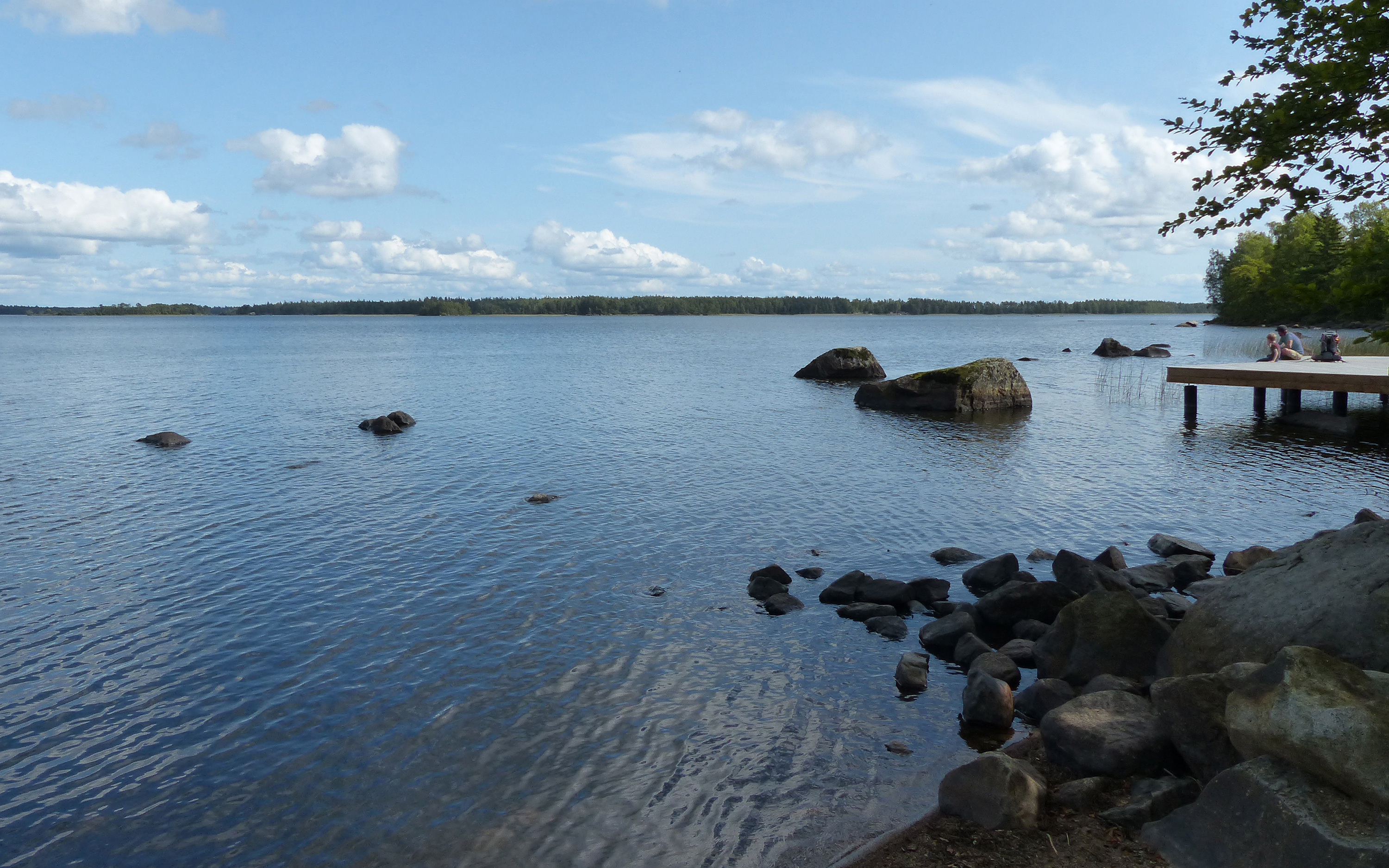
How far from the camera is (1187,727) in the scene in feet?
28.3

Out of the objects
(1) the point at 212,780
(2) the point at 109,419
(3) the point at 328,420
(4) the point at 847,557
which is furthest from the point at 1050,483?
(2) the point at 109,419

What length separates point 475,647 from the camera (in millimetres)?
13477

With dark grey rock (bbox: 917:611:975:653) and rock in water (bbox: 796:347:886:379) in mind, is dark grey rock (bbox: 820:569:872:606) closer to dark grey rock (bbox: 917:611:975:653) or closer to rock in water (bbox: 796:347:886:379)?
dark grey rock (bbox: 917:611:975:653)

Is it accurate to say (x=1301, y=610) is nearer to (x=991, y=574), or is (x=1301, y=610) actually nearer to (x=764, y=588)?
(x=991, y=574)

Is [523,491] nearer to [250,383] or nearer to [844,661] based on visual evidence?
[844,661]

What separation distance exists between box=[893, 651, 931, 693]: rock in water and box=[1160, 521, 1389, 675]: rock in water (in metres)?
3.03

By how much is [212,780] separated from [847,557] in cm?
1218

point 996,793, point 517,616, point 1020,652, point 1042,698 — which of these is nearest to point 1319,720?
point 996,793

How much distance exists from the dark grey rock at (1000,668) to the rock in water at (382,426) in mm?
30575

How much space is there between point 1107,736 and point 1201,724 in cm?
93

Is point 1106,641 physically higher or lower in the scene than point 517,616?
higher

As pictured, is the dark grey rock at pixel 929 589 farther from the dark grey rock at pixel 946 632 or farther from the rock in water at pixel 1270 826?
the rock in water at pixel 1270 826

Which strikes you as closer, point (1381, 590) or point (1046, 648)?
point (1381, 590)

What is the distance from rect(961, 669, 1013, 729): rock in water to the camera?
10.8 meters
